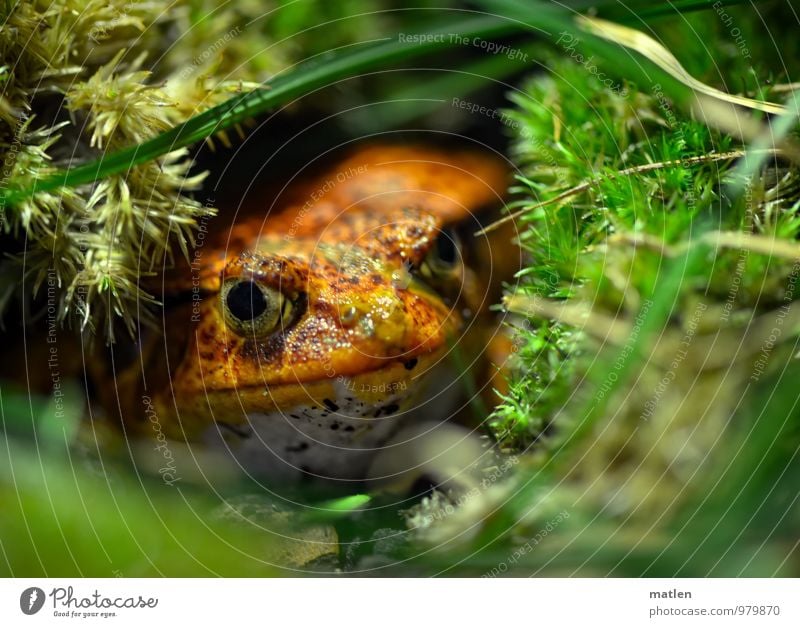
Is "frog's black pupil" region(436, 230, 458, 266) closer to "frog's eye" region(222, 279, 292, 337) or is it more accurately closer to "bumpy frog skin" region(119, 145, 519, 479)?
"bumpy frog skin" region(119, 145, 519, 479)

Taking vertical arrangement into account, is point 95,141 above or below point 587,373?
above

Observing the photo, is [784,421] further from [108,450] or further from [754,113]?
[108,450]

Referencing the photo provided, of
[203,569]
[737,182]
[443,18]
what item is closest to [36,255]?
[203,569]

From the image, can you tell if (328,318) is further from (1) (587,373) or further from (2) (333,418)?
(1) (587,373)

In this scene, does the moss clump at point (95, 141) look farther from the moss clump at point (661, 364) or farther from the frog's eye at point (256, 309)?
the moss clump at point (661, 364)
